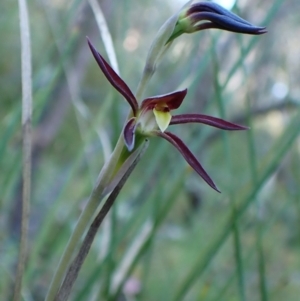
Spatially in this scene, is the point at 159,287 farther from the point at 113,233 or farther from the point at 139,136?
the point at 139,136

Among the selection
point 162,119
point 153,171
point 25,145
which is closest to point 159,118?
point 162,119

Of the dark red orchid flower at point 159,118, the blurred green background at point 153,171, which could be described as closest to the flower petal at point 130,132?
the dark red orchid flower at point 159,118

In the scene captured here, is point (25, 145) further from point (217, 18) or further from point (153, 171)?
point (153, 171)

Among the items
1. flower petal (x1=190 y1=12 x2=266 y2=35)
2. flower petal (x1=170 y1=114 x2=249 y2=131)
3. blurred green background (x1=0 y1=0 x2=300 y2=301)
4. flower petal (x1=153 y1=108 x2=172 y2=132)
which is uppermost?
flower petal (x1=190 y1=12 x2=266 y2=35)

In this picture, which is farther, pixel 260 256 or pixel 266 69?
pixel 266 69

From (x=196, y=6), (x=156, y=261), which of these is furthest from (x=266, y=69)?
(x=196, y=6)

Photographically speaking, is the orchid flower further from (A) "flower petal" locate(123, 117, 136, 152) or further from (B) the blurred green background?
(B) the blurred green background

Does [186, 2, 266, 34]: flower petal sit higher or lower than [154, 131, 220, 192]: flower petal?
higher

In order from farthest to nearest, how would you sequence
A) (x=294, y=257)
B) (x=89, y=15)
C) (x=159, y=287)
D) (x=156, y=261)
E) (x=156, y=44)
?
(x=294, y=257) < (x=156, y=261) < (x=159, y=287) < (x=89, y=15) < (x=156, y=44)

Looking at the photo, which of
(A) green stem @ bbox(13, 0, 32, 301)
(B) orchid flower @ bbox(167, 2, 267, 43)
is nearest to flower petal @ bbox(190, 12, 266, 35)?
(B) orchid flower @ bbox(167, 2, 267, 43)

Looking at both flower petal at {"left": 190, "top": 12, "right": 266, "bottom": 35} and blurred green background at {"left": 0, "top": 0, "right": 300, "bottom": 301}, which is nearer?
flower petal at {"left": 190, "top": 12, "right": 266, "bottom": 35}
